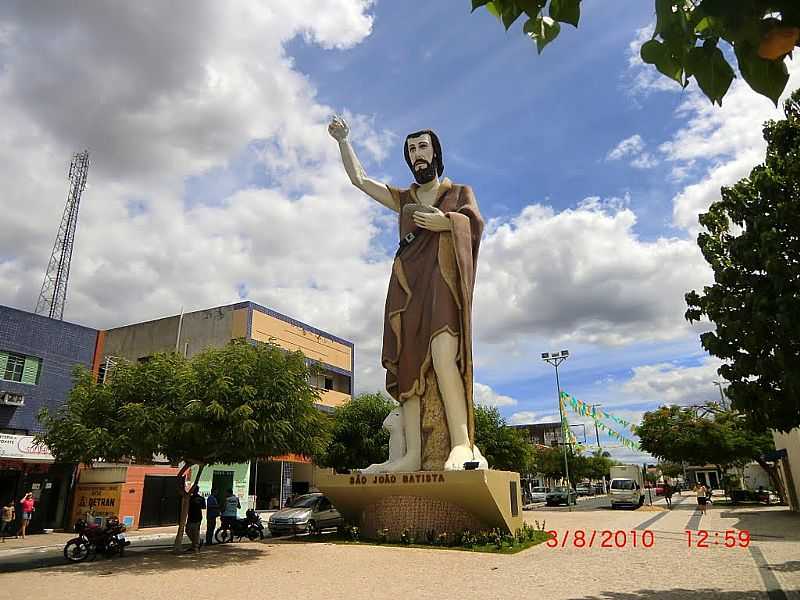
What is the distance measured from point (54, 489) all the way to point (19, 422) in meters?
3.08

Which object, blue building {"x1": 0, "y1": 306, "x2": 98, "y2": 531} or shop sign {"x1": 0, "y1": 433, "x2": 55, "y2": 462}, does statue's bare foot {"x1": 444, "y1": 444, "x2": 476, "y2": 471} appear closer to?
shop sign {"x1": 0, "y1": 433, "x2": 55, "y2": 462}

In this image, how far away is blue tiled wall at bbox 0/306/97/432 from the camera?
21234 millimetres

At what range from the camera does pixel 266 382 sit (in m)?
13.3

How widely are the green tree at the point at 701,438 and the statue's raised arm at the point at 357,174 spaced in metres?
26.1

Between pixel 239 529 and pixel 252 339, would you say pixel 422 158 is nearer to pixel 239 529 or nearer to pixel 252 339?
pixel 239 529

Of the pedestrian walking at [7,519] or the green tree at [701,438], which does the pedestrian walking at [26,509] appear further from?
the green tree at [701,438]

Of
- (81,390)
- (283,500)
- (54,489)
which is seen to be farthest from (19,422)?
(283,500)

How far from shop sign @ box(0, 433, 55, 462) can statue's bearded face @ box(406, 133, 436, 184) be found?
1535 cm

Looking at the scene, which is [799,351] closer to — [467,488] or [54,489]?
[467,488]

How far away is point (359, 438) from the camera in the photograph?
83.5 ft

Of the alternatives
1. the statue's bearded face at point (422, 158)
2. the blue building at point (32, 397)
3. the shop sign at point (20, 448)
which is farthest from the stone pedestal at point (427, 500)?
the blue building at point (32, 397)
